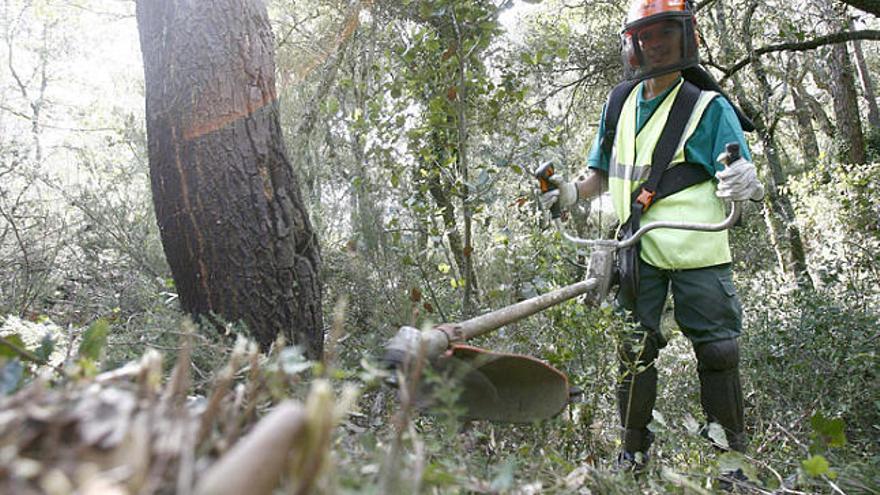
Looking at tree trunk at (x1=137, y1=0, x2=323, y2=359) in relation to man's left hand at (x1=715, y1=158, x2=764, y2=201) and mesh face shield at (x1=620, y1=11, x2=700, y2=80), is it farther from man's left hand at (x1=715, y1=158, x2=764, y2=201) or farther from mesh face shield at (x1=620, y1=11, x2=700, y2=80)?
man's left hand at (x1=715, y1=158, x2=764, y2=201)

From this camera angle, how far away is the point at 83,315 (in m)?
4.50

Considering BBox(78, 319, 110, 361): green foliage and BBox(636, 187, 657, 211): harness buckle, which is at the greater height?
BBox(636, 187, 657, 211): harness buckle

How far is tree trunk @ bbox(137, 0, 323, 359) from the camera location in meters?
2.96

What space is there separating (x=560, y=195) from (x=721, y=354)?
110cm

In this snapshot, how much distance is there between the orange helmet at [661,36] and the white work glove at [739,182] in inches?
25.3

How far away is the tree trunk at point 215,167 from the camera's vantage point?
9.73 ft

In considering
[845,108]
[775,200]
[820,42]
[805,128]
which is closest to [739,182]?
[820,42]

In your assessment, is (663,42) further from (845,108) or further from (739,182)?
(845,108)

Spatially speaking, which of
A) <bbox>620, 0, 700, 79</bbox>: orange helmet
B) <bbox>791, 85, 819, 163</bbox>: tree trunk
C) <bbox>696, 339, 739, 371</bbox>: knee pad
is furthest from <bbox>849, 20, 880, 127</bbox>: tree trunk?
<bbox>696, 339, 739, 371</bbox>: knee pad

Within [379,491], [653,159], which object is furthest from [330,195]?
[379,491]

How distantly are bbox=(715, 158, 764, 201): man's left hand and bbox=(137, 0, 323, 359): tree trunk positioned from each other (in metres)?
1.99

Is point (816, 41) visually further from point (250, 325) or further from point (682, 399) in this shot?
point (250, 325)

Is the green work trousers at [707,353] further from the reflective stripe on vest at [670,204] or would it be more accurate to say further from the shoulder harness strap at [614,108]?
the shoulder harness strap at [614,108]

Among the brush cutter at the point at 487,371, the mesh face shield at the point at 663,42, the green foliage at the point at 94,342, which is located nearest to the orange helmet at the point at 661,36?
the mesh face shield at the point at 663,42
